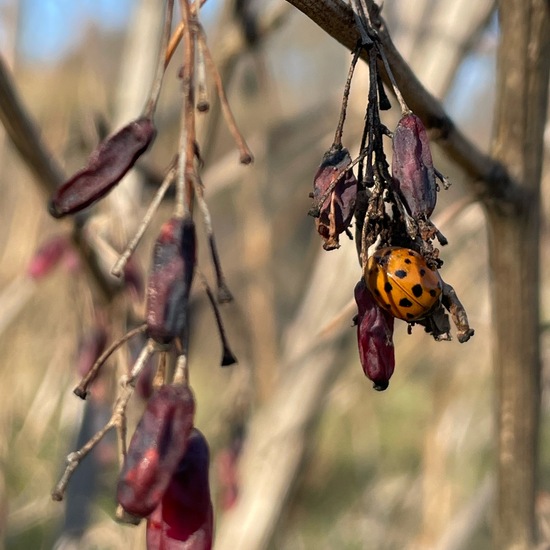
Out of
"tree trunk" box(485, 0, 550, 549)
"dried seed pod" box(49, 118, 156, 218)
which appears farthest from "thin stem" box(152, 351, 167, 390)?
"tree trunk" box(485, 0, 550, 549)

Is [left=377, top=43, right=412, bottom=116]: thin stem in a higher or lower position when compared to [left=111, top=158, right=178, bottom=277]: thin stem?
higher

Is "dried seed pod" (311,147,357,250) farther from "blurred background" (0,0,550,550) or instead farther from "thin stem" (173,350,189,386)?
"blurred background" (0,0,550,550)

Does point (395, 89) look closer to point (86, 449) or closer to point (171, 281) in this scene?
point (171, 281)

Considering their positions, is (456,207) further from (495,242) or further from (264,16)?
(264,16)

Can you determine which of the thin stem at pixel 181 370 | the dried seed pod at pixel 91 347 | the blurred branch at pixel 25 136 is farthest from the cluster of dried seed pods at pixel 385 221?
the dried seed pod at pixel 91 347

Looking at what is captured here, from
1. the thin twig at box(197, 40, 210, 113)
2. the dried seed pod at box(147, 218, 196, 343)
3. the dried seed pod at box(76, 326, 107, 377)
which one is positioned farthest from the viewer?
the dried seed pod at box(76, 326, 107, 377)

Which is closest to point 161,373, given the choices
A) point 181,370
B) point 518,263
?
point 181,370

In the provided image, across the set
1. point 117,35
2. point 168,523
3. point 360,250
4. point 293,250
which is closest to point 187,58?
point 360,250

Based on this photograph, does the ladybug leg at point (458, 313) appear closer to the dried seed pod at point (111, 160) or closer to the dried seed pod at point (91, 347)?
the dried seed pod at point (111, 160)
